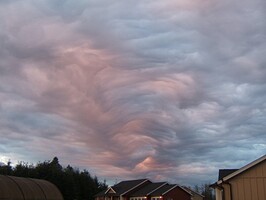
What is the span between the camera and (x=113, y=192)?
9744 centimetres

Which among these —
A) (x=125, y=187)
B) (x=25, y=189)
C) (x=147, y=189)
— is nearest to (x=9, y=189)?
(x=25, y=189)

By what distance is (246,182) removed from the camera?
26453 mm

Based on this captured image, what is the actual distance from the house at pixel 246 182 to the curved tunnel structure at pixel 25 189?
17954mm

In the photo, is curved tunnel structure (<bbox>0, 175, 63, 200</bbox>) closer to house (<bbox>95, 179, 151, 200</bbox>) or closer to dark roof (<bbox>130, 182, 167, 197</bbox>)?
dark roof (<bbox>130, 182, 167, 197</bbox>)

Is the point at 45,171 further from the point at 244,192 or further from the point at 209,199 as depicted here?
the point at 244,192

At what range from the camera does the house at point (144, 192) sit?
81.4 meters

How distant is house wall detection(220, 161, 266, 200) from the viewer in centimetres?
2605

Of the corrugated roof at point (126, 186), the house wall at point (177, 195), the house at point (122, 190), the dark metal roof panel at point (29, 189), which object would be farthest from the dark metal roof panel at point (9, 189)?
the corrugated roof at point (126, 186)

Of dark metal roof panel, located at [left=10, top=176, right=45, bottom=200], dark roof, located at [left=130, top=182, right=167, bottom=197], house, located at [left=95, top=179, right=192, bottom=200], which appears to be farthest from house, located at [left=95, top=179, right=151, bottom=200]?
dark metal roof panel, located at [left=10, top=176, right=45, bottom=200]

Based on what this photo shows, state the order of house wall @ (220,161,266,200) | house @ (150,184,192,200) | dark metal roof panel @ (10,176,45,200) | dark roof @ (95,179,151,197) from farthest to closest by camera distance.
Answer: dark roof @ (95,179,151,197)
house @ (150,184,192,200)
dark metal roof panel @ (10,176,45,200)
house wall @ (220,161,266,200)

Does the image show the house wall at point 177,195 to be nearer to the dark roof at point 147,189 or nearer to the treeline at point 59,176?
the dark roof at point 147,189

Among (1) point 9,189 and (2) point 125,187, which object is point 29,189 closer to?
(1) point 9,189

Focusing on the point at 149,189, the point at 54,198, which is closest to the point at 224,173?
the point at 54,198

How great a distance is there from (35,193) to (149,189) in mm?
50789
